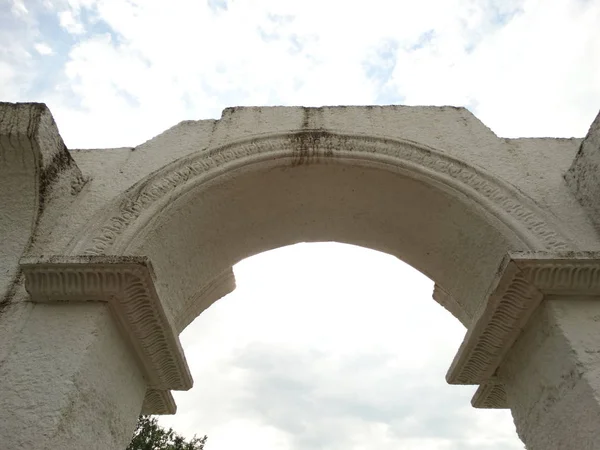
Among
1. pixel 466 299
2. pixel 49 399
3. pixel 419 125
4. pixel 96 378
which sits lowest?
pixel 49 399

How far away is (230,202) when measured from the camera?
11.4 ft

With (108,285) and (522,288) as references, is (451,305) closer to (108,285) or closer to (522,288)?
(522,288)

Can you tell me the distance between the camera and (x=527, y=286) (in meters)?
2.50

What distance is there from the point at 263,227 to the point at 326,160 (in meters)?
0.76

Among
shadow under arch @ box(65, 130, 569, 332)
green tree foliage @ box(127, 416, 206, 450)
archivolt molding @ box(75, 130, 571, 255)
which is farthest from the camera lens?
green tree foliage @ box(127, 416, 206, 450)

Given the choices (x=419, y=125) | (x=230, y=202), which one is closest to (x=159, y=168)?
(x=230, y=202)

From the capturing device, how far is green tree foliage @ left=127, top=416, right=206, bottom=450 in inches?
472

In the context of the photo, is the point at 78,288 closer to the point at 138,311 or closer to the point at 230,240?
the point at 138,311

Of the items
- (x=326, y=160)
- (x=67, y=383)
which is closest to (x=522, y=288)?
(x=326, y=160)

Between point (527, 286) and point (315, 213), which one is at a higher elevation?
point (315, 213)

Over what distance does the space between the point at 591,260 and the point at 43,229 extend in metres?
3.19

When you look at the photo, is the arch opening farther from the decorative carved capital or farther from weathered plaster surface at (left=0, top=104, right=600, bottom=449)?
the decorative carved capital

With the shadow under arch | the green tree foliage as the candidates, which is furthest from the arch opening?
the green tree foliage

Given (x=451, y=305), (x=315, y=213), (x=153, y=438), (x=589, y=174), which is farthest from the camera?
(x=153, y=438)
